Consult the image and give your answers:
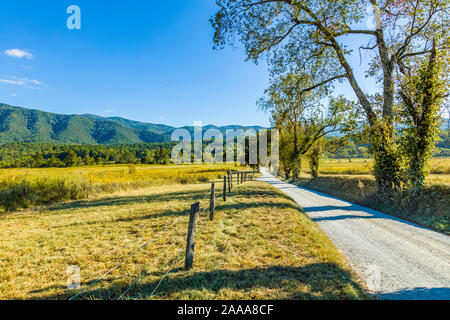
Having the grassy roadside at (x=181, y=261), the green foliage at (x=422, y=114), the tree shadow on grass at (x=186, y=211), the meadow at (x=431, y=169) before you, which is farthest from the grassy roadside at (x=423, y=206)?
the grassy roadside at (x=181, y=261)

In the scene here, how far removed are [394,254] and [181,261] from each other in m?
5.30

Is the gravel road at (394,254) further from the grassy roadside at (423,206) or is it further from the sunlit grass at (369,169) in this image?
the sunlit grass at (369,169)

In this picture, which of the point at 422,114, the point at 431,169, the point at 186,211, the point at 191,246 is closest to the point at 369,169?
the point at 431,169

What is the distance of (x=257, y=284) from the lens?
3822mm

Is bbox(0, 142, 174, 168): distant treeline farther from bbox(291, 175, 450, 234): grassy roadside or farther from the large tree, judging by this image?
bbox(291, 175, 450, 234): grassy roadside

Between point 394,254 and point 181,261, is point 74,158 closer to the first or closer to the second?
point 181,261

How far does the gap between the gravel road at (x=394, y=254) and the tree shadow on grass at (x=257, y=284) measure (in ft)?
2.04

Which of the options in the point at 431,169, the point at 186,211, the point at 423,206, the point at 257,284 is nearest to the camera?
the point at 257,284

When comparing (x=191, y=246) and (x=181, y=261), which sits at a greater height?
(x=191, y=246)

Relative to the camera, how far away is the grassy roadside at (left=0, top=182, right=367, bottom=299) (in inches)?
145

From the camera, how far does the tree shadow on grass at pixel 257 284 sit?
354cm

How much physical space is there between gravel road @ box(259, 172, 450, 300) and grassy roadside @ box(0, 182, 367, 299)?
0.50 meters

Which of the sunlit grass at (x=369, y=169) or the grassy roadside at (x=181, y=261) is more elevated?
the sunlit grass at (x=369, y=169)
